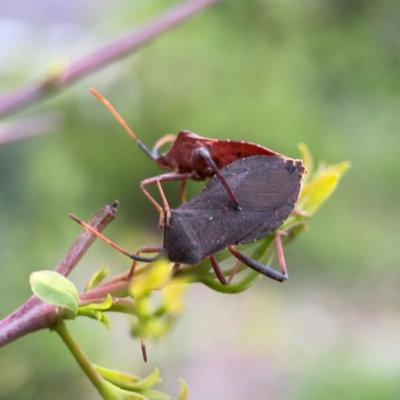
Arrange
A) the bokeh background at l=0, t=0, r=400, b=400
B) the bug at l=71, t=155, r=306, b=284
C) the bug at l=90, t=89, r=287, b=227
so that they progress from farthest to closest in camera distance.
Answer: the bokeh background at l=0, t=0, r=400, b=400 → the bug at l=90, t=89, r=287, b=227 → the bug at l=71, t=155, r=306, b=284

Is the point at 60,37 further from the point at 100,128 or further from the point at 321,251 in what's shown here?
the point at 321,251

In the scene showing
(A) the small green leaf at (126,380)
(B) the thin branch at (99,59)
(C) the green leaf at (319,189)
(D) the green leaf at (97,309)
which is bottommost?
(A) the small green leaf at (126,380)

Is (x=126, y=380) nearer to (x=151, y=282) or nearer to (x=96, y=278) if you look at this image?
(x=96, y=278)

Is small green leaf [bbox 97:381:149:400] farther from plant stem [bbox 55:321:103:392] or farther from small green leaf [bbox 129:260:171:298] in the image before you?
small green leaf [bbox 129:260:171:298]

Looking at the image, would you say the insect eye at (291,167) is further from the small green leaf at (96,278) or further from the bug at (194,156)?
the small green leaf at (96,278)

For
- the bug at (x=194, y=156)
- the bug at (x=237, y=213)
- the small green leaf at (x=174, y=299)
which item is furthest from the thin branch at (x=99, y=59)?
the small green leaf at (x=174, y=299)

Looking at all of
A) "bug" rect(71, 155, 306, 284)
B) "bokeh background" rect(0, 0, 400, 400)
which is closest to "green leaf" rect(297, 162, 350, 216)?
"bug" rect(71, 155, 306, 284)

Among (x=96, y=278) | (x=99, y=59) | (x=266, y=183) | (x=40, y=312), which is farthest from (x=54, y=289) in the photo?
(x=99, y=59)
